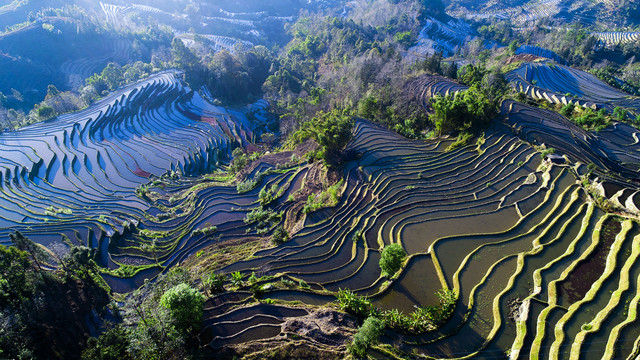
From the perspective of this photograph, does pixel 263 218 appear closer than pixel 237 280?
No

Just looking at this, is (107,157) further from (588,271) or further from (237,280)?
(588,271)

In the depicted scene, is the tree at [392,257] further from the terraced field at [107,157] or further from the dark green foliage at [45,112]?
the dark green foliage at [45,112]

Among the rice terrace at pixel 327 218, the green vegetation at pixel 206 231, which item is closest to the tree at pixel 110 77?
the rice terrace at pixel 327 218

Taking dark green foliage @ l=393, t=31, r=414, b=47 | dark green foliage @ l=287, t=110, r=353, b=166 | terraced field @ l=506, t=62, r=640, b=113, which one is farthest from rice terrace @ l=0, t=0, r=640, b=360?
dark green foliage @ l=393, t=31, r=414, b=47

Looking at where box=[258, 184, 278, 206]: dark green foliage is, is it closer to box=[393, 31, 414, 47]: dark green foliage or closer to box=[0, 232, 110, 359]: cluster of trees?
box=[0, 232, 110, 359]: cluster of trees

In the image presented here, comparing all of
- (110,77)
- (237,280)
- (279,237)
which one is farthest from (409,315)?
(110,77)

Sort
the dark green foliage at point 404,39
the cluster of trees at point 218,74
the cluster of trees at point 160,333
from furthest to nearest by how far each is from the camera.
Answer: the dark green foliage at point 404,39 → the cluster of trees at point 218,74 → the cluster of trees at point 160,333
